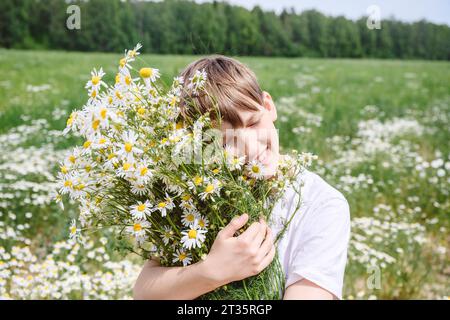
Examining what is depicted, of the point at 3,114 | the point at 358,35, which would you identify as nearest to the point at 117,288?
the point at 3,114

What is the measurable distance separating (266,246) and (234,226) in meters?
0.11

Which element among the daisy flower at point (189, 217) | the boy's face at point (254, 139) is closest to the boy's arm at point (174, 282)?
the daisy flower at point (189, 217)

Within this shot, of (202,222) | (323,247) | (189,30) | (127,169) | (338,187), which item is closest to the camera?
(127,169)

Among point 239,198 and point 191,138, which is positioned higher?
point 191,138

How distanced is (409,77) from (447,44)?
8.88 metres

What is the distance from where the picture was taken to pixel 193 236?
1202mm

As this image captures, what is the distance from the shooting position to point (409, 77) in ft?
36.7

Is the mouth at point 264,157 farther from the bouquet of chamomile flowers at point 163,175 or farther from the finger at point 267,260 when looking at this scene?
the finger at point 267,260

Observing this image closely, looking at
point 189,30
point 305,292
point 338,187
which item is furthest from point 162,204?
point 189,30

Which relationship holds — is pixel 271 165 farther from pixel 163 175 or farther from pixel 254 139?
pixel 163 175

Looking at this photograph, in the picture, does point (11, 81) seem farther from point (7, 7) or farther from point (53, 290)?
point (7, 7)

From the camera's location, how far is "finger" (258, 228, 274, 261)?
1.24 m

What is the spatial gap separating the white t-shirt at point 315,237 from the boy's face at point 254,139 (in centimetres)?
11

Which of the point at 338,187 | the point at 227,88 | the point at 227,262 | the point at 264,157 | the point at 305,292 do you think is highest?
the point at 227,88
